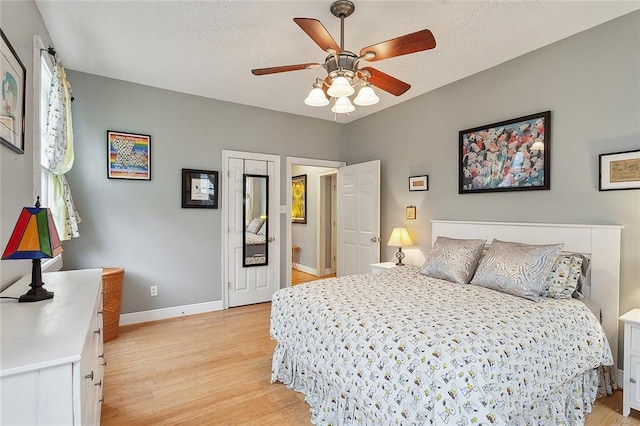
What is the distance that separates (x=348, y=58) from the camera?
82.3 inches

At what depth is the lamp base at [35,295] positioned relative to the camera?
1383 millimetres

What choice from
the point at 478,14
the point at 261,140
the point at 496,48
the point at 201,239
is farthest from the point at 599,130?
the point at 201,239

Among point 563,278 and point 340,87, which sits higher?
point 340,87

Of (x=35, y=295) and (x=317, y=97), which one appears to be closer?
(x=35, y=295)

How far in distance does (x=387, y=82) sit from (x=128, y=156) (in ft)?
9.65

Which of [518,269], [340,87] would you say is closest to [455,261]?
[518,269]

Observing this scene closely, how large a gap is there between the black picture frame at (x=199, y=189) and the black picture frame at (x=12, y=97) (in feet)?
6.67

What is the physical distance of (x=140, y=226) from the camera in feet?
12.1

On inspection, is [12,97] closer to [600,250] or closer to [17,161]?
[17,161]

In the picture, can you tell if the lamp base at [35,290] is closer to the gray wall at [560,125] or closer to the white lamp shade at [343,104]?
the white lamp shade at [343,104]

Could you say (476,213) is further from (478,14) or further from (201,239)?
(201,239)

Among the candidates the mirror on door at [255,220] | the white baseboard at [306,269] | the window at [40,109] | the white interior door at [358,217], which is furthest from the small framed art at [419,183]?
the window at [40,109]

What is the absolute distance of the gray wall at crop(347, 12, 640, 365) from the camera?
2.37 meters

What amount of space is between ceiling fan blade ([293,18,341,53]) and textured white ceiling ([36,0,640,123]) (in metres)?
0.48
